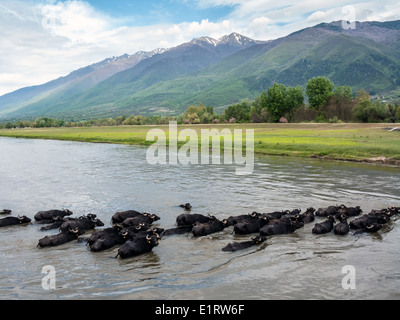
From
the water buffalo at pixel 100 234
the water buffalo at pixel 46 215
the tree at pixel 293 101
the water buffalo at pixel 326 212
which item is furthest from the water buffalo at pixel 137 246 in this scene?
the tree at pixel 293 101

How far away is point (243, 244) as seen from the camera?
13789 mm

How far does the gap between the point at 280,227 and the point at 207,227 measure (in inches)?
120

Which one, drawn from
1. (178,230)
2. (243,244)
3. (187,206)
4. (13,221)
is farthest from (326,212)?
(13,221)

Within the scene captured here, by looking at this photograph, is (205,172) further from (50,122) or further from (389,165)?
(50,122)

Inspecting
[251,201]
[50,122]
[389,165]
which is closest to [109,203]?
[251,201]

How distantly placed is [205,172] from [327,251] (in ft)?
66.4

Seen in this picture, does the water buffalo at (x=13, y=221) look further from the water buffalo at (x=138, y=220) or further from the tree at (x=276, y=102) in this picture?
the tree at (x=276, y=102)

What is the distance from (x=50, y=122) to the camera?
188m

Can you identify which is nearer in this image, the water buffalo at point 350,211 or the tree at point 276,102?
the water buffalo at point 350,211

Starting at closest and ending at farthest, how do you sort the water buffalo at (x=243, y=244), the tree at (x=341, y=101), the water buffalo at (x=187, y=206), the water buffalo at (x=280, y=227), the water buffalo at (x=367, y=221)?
the water buffalo at (x=243, y=244), the water buffalo at (x=280, y=227), the water buffalo at (x=367, y=221), the water buffalo at (x=187, y=206), the tree at (x=341, y=101)

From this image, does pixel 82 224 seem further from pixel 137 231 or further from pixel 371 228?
pixel 371 228

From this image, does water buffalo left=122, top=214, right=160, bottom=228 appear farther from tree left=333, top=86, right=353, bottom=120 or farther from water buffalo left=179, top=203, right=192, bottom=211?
tree left=333, top=86, right=353, bottom=120

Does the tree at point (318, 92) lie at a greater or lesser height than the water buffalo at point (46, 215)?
→ greater

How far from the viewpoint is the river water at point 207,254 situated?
10461 millimetres
